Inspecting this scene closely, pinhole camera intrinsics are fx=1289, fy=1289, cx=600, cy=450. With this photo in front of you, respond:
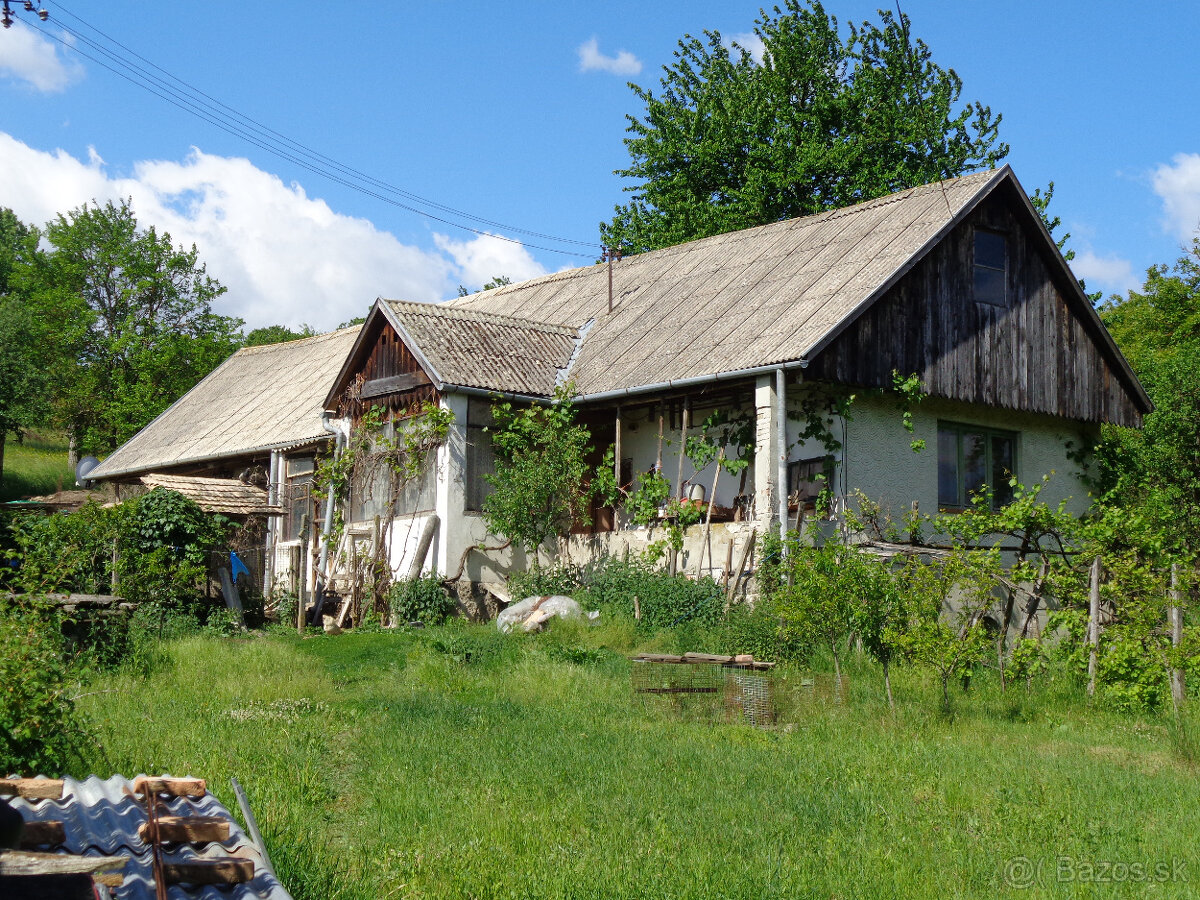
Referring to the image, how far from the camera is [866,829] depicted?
7.91 meters

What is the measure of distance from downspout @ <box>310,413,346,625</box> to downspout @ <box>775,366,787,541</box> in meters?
8.54

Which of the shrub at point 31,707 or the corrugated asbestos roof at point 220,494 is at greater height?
the corrugated asbestos roof at point 220,494

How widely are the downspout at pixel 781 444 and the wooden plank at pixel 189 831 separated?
482 inches

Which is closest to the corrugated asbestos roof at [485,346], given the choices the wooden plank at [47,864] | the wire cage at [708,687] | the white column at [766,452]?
the white column at [766,452]

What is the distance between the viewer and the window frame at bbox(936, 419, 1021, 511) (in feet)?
66.5

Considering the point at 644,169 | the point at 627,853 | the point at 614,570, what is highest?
the point at 644,169

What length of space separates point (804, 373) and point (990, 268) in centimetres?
479

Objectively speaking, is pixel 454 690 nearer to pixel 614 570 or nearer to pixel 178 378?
pixel 614 570

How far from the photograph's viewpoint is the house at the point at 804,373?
18.8m

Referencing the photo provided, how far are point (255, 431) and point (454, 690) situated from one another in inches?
628

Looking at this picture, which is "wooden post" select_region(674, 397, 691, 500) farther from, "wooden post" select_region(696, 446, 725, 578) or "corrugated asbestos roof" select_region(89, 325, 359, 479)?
"corrugated asbestos roof" select_region(89, 325, 359, 479)

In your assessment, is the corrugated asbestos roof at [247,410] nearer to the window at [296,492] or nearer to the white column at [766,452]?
the window at [296,492]

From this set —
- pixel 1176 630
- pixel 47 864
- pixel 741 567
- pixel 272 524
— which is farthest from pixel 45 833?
pixel 272 524

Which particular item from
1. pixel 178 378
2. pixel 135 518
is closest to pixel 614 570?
pixel 135 518
